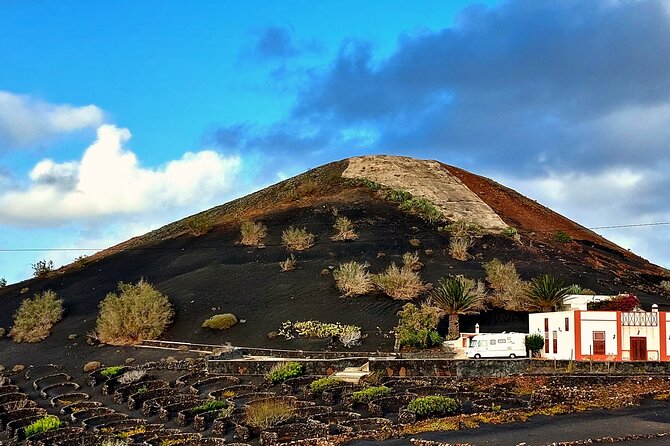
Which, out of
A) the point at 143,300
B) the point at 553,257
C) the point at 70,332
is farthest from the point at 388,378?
the point at 553,257

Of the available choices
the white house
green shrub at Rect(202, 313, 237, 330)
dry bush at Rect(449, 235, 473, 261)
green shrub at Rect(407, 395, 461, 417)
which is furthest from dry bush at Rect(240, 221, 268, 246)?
green shrub at Rect(407, 395, 461, 417)

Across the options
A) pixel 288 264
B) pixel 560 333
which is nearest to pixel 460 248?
pixel 288 264

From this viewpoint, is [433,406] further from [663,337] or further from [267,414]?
[663,337]

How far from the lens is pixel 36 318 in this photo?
6178 centimetres

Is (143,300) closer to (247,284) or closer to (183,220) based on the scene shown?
(247,284)

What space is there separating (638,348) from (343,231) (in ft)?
124

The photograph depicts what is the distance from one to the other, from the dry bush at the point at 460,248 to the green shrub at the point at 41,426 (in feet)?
142

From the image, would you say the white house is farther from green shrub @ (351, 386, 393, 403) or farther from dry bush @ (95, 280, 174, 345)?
dry bush @ (95, 280, 174, 345)

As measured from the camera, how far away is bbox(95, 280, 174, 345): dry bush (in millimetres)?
55312

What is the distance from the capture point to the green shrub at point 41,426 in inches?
1205

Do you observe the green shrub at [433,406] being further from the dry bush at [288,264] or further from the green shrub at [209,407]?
the dry bush at [288,264]

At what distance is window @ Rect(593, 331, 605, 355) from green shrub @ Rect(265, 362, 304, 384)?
1540 cm

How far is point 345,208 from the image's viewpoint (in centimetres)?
8100

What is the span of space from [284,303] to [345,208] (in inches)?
958
